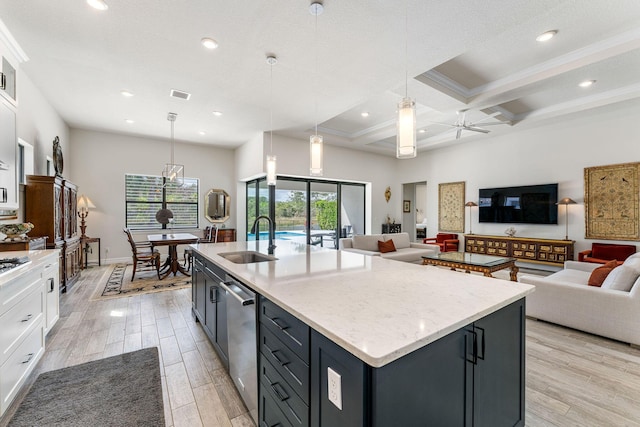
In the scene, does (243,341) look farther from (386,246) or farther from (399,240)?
(399,240)

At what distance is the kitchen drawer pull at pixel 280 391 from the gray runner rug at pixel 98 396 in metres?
0.90

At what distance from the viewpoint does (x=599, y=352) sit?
2.46 meters

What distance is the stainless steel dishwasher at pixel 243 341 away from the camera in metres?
1.58

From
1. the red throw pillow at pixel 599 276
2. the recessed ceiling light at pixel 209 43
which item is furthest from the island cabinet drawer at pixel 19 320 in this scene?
the red throw pillow at pixel 599 276

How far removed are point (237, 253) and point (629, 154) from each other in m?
6.66

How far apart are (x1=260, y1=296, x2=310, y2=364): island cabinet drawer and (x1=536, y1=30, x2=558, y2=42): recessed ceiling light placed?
3767mm

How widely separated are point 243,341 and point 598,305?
10.9 feet

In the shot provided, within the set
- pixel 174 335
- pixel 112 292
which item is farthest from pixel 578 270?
pixel 112 292

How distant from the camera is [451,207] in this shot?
7301mm

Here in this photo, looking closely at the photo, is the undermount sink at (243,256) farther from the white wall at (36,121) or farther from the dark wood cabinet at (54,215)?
the white wall at (36,121)

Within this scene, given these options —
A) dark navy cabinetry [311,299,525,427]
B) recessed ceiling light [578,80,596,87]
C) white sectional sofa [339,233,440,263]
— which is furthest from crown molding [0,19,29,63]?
recessed ceiling light [578,80,596,87]

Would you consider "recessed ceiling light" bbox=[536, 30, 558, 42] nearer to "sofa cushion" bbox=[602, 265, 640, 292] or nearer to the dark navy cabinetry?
"sofa cushion" bbox=[602, 265, 640, 292]

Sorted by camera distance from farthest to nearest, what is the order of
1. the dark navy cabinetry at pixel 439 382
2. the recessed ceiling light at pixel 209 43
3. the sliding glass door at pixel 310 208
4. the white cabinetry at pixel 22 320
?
the sliding glass door at pixel 310 208 < the recessed ceiling light at pixel 209 43 < the white cabinetry at pixel 22 320 < the dark navy cabinetry at pixel 439 382

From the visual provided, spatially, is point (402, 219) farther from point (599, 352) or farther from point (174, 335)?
point (174, 335)
